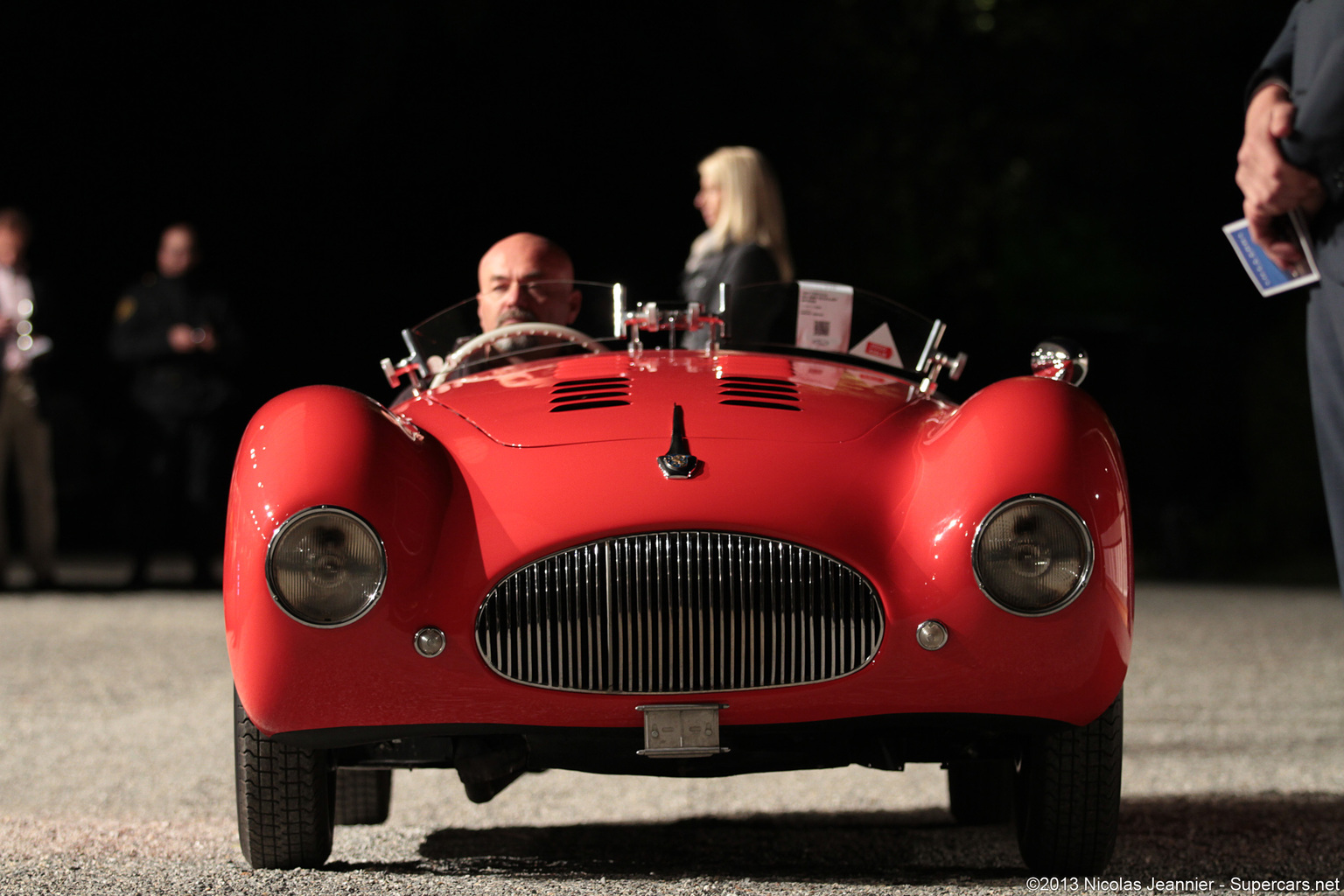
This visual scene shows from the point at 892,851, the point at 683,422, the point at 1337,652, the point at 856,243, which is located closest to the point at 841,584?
the point at 683,422

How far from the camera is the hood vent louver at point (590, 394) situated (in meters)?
3.39

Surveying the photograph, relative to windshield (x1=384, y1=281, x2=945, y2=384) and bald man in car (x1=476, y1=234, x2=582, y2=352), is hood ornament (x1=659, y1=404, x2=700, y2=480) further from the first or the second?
bald man in car (x1=476, y1=234, x2=582, y2=352)

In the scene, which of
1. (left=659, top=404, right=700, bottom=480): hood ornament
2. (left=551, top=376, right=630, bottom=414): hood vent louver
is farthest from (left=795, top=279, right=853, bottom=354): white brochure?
(left=659, top=404, right=700, bottom=480): hood ornament

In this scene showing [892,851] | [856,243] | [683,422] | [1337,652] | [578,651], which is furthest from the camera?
[856,243]

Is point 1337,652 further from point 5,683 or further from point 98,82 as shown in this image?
point 98,82

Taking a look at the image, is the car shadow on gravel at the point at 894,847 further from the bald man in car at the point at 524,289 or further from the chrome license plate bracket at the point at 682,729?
the bald man in car at the point at 524,289

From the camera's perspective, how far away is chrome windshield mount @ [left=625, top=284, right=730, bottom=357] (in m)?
4.04

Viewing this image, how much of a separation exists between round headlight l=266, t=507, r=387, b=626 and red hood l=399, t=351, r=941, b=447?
42cm

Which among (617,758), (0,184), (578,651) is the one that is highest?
(0,184)

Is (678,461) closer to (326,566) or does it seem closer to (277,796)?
(326,566)

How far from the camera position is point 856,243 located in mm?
16703

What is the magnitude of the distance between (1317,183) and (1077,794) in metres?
1.26

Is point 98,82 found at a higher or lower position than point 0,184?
higher

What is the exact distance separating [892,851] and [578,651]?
3.76 ft
